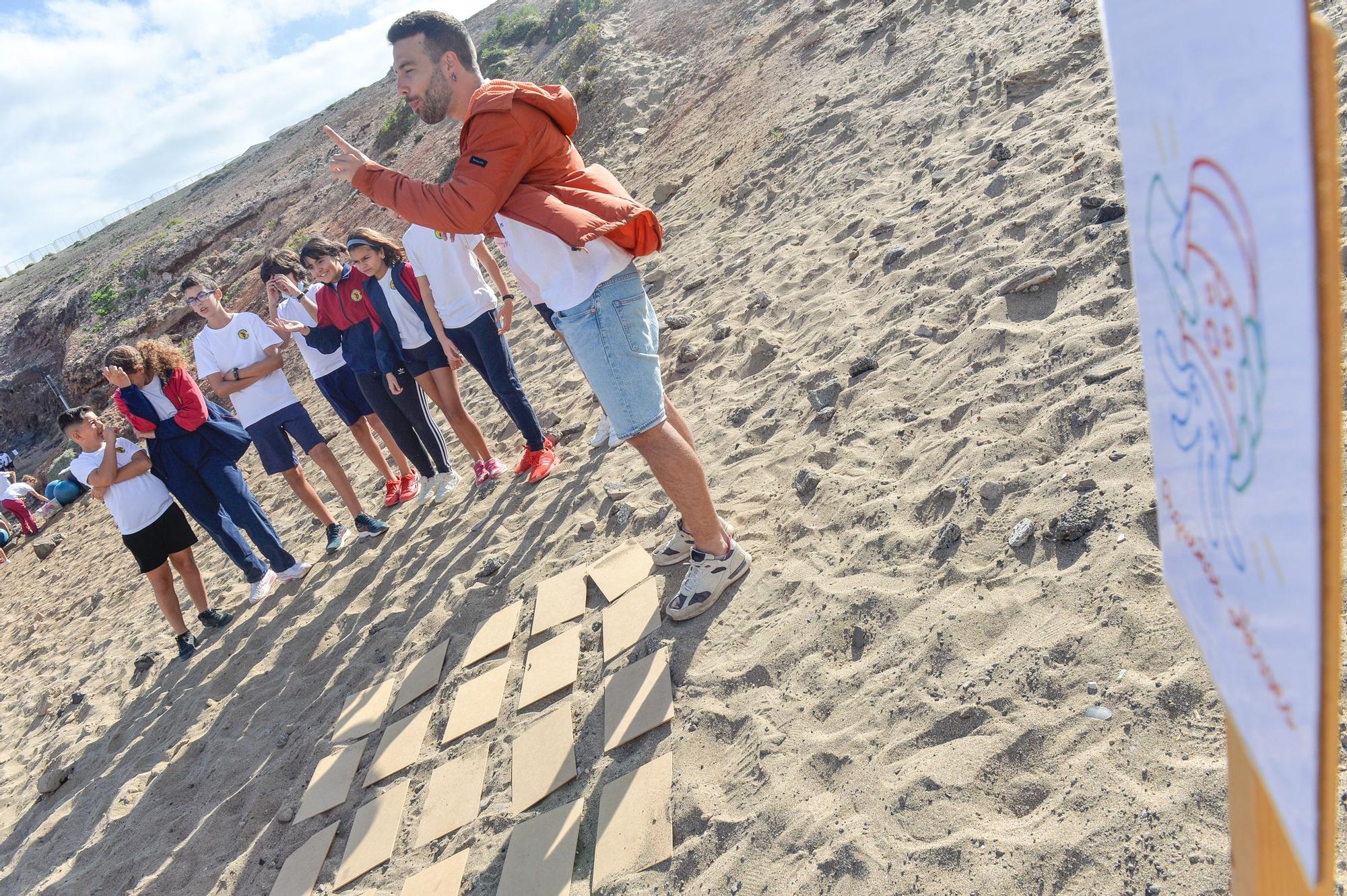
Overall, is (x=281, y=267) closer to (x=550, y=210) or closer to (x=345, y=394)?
(x=345, y=394)

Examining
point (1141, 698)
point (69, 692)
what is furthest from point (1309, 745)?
point (69, 692)

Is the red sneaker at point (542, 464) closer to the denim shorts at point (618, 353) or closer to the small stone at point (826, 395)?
the small stone at point (826, 395)

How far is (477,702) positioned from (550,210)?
6.45ft

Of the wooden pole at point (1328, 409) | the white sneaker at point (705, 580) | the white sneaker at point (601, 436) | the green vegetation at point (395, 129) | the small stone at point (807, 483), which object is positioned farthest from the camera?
the green vegetation at point (395, 129)

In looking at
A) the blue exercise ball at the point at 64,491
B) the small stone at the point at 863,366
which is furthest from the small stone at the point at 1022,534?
the blue exercise ball at the point at 64,491

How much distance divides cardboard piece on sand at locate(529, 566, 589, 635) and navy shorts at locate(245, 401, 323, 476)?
7.35ft

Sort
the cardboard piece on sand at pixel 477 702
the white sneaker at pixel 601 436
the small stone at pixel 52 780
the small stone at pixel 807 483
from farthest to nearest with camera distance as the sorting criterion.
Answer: the white sneaker at pixel 601 436 → the small stone at pixel 52 780 → the small stone at pixel 807 483 → the cardboard piece on sand at pixel 477 702

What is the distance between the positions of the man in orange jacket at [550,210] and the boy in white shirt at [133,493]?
3140mm

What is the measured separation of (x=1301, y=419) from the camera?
0.65 meters

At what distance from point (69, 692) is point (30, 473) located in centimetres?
1724

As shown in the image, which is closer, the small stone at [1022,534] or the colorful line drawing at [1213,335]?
the colorful line drawing at [1213,335]

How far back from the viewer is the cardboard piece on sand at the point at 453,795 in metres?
2.95

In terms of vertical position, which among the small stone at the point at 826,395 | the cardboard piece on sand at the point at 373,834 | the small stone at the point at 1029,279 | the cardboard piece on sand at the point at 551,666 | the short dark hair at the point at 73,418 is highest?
the short dark hair at the point at 73,418

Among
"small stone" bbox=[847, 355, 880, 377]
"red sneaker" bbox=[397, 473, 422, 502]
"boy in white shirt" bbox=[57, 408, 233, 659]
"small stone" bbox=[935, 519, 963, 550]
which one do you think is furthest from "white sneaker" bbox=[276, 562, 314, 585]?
"small stone" bbox=[935, 519, 963, 550]
